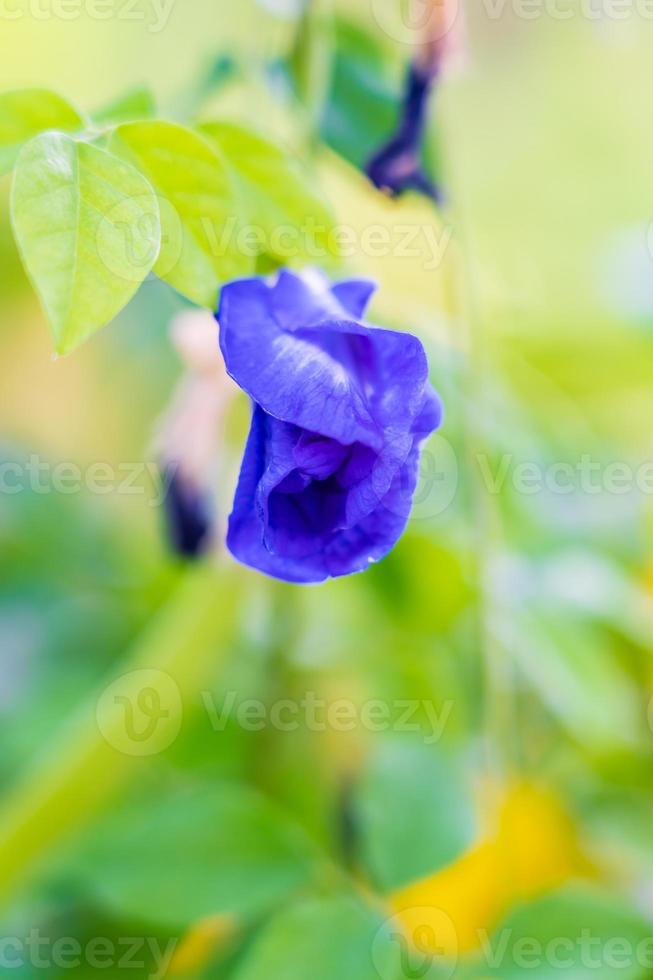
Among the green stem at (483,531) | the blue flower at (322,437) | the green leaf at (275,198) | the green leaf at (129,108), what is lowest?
the green stem at (483,531)

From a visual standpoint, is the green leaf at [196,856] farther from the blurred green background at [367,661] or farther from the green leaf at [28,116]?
the green leaf at [28,116]

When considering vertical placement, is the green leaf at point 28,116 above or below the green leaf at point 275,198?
above

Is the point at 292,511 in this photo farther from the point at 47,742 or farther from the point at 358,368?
the point at 47,742

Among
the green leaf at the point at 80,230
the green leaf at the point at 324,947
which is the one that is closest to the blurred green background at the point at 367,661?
the green leaf at the point at 324,947

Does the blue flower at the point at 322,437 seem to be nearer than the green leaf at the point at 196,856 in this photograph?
Yes

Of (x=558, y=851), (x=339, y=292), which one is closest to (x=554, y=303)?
(x=558, y=851)

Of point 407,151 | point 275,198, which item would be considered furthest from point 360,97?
point 275,198

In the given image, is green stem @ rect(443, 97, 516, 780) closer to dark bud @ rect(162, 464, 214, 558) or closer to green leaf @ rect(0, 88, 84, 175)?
dark bud @ rect(162, 464, 214, 558)
